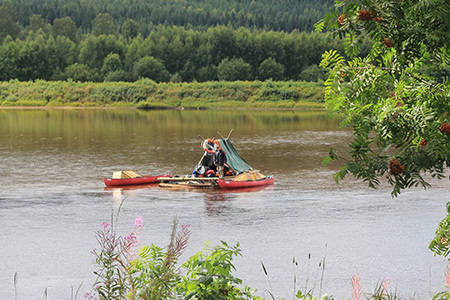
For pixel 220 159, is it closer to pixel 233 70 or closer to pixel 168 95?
pixel 168 95

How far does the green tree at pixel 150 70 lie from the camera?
A: 125312 millimetres

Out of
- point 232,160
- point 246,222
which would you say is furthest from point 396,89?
point 232,160

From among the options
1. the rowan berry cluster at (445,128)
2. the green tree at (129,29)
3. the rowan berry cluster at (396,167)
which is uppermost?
the green tree at (129,29)

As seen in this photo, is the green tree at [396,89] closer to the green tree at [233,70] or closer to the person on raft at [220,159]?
the person on raft at [220,159]

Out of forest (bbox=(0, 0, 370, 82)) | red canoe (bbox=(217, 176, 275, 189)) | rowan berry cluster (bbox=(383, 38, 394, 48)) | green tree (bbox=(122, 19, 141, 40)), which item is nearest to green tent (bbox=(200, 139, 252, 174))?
red canoe (bbox=(217, 176, 275, 189))

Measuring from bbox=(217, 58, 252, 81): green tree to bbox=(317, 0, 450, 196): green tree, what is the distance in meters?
123

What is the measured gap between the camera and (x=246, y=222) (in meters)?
17.8

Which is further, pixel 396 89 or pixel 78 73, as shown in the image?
pixel 78 73

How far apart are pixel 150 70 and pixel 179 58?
37.5ft

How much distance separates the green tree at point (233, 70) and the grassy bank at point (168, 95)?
23717mm

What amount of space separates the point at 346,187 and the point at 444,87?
1821 cm

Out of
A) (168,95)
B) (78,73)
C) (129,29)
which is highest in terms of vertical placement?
(129,29)

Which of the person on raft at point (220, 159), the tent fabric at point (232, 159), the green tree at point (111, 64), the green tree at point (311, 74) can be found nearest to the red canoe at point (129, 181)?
the person on raft at point (220, 159)

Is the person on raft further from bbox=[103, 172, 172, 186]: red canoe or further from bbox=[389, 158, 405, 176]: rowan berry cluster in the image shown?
bbox=[389, 158, 405, 176]: rowan berry cluster
